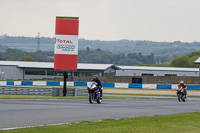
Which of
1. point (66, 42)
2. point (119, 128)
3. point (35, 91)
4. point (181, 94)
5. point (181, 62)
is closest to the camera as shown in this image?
point (119, 128)

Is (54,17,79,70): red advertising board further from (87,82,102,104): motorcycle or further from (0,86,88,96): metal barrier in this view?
(87,82,102,104): motorcycle

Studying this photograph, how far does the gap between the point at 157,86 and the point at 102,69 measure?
2663cm

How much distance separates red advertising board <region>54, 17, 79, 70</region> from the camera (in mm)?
31594

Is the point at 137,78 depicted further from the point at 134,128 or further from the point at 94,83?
the point at 134,128

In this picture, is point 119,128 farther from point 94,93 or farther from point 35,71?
point 35,71

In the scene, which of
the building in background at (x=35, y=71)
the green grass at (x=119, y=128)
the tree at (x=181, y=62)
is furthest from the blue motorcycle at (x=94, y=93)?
the tree at (x=181, y=62)

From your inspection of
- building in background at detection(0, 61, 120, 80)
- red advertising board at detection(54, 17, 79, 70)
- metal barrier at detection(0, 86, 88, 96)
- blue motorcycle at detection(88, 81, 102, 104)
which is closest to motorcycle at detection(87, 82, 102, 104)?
blue motorcycle at detection(88, 81, 102, 104)

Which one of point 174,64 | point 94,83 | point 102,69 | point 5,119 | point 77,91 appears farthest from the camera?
point 174,64

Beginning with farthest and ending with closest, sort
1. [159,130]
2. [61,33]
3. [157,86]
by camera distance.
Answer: [157,86] → [61,33] → [159,130]

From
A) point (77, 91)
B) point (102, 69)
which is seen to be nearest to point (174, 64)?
point (102, 69)

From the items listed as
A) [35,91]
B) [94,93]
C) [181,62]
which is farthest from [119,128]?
[181,62]

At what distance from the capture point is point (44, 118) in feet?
49.5

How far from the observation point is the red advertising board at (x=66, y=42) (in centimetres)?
3159

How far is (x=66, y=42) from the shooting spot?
1261 inches
